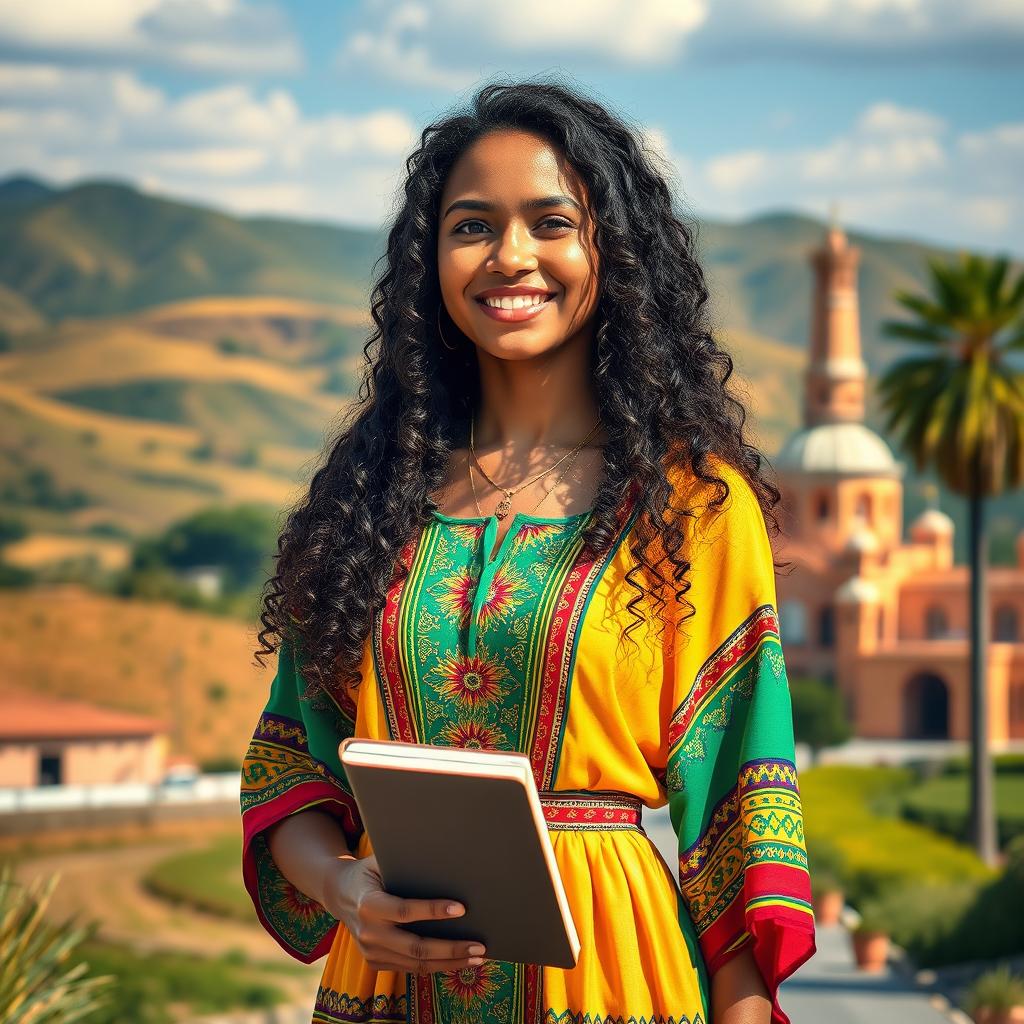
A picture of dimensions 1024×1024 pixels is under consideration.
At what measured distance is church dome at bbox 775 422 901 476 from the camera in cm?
5262

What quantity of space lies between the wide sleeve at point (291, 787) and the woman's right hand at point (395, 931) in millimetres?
270

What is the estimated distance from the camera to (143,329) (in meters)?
88.8

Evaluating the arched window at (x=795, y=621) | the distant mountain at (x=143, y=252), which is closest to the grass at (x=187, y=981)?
the arched window at (x=795, y=621)

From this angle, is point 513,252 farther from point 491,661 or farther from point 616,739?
point 616,739

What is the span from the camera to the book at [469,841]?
193 cm

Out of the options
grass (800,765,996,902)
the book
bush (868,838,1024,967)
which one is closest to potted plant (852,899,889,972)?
bush (868,838,1024,967)

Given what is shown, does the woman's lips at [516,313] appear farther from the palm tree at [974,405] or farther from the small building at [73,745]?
the small building at [73,745]

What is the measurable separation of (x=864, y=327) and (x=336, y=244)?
43734mm

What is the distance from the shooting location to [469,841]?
199 centimetres

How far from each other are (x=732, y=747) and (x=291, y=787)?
65 centimetres

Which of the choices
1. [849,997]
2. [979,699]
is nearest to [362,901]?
[849,997]

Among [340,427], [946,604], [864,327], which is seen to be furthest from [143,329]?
[340,427]

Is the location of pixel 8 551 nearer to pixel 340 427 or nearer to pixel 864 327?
pixel 340 427

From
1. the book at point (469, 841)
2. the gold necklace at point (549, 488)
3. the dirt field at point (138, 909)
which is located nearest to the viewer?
the book at point (469, 841)
